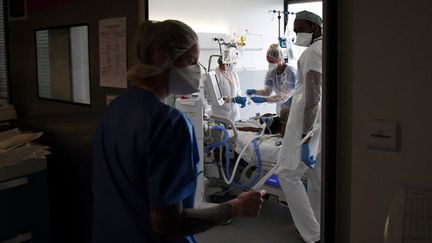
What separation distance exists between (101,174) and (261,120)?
2910mm

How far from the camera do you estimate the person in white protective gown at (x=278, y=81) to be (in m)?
3.95

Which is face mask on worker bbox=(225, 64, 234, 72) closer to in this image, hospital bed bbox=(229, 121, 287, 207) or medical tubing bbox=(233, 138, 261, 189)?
hospital bed bbox=(229, 121, 287, 207)

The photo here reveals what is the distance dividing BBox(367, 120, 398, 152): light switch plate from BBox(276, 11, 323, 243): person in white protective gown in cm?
163

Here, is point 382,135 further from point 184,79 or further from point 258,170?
point 258,170

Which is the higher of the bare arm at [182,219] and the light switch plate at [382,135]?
the light switch plate at [382,135]

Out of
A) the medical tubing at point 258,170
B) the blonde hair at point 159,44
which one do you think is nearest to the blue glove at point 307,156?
the medical tubing at point 258,170

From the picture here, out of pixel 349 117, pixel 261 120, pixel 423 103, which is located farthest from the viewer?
pixel 261 120

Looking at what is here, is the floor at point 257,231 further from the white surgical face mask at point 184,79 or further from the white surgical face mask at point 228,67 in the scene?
the white surgical face mask at point 184,79

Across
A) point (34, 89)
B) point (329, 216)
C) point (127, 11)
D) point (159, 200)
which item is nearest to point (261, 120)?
point (34, 89)

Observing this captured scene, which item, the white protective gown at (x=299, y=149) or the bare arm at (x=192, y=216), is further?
the white protective gown at (x=299, y=149)

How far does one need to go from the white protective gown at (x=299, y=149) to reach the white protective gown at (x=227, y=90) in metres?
1.71

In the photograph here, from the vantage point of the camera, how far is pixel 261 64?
250 inches

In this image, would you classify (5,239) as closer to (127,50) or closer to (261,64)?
(127,50)

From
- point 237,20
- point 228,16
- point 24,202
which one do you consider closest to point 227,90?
point 228,16
